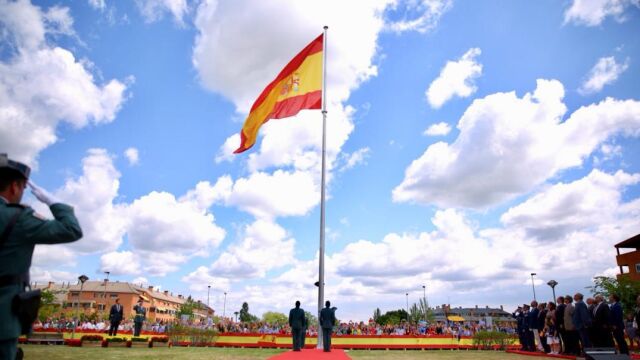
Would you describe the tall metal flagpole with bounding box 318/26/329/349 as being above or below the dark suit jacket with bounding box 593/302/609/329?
above

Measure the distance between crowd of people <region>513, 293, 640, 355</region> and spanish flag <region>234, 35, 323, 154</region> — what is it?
12.2 m

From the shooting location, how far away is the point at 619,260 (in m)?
54.2

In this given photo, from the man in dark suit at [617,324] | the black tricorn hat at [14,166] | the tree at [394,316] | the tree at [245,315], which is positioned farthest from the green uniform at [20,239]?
the tree at [245,315]

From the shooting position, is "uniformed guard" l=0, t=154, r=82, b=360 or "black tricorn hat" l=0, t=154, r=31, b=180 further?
"black tricorn hat" l=0, t=154, r=31, b=180

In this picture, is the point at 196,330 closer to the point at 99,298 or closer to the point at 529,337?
the point at 529,337

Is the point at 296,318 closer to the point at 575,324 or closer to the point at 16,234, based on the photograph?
the point at 575,324

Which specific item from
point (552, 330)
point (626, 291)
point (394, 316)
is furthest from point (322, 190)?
point (394, 316)

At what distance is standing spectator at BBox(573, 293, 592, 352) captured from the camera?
14102 millimetres

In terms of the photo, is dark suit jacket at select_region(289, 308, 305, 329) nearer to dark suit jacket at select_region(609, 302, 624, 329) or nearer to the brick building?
dark suit jacket at select_region(609, 302, 624, 329)

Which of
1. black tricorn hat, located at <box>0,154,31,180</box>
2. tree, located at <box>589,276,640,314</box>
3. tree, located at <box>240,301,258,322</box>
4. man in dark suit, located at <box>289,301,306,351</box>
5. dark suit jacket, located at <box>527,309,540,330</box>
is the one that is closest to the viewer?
black tricorn hat, located at <box>0,154,31,180</box>

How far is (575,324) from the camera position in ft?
47.1

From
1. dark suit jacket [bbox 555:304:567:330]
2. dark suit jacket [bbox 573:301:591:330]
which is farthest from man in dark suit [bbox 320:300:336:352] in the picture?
dark suit jacket [bbox 555:304:567:330]

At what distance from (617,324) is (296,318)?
11115mm

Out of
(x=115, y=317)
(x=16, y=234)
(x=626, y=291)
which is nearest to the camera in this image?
(x=16, y=234)
